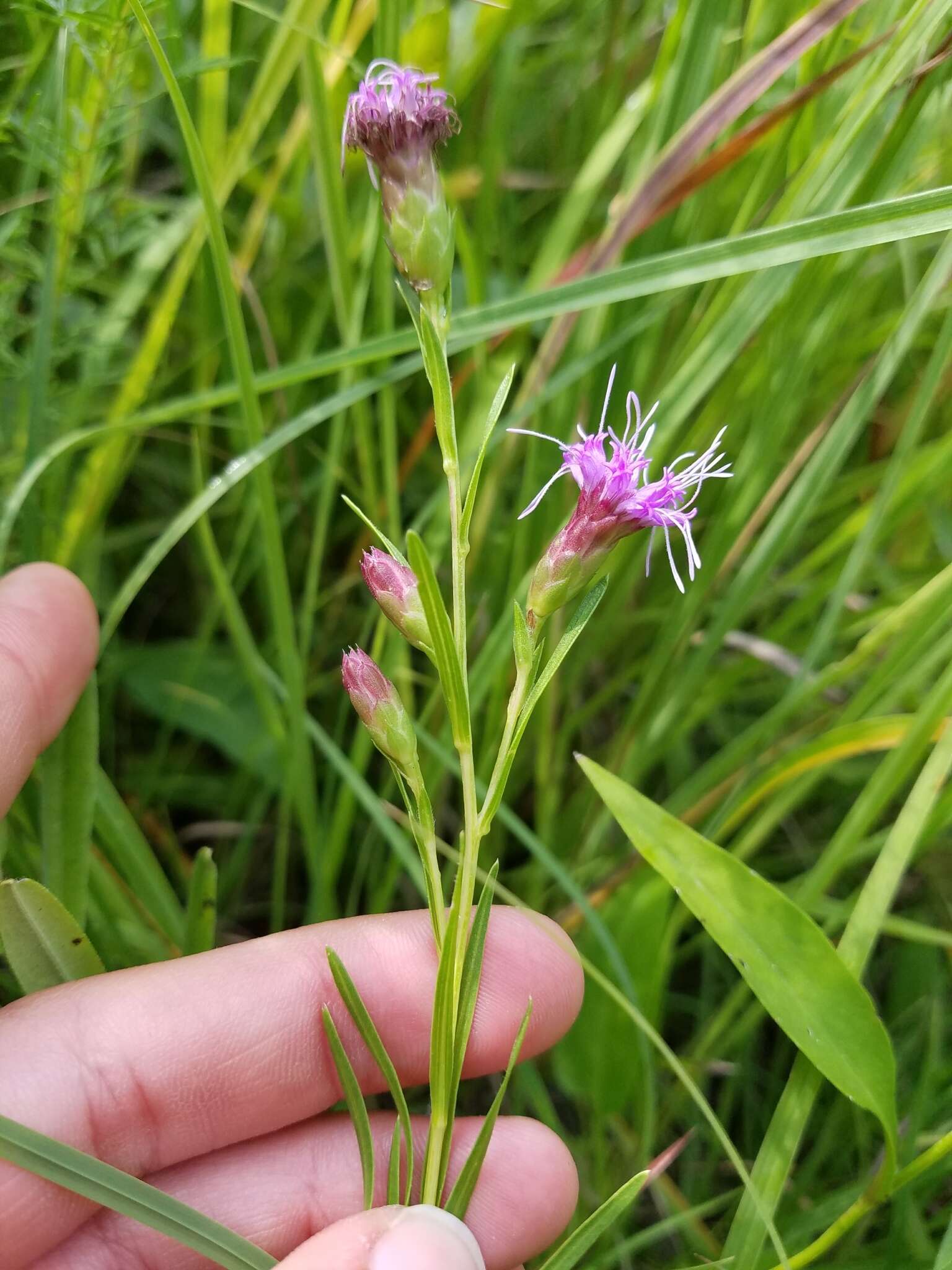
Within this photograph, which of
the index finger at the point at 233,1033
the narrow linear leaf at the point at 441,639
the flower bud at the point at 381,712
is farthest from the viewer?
the index finger at the point at 233,1033

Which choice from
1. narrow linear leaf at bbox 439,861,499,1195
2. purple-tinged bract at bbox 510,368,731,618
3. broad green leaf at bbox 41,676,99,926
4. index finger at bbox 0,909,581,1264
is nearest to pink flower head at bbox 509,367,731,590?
purple-tinged bract at bbox 510,368,731,618

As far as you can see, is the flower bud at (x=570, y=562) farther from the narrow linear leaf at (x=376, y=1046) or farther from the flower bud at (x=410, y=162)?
the narrow linear leaf at (x=376, y=1046)

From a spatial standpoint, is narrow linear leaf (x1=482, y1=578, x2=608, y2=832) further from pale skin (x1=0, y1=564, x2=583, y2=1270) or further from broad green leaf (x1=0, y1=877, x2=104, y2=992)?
broad green leaf (x1=0, y1=877, x2=104, y2=992)

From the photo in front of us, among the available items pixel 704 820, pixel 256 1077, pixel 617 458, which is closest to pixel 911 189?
pixel 617 458

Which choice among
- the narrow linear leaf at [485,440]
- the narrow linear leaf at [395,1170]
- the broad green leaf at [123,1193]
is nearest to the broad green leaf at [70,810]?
the broad green leaf at [123,1193]

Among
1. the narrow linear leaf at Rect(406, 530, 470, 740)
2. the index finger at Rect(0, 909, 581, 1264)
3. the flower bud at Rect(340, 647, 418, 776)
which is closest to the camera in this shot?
the narrow linear leaf at Rect(406, 530, 470, 740)

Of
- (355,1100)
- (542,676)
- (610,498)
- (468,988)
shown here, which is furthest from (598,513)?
(355,1100)

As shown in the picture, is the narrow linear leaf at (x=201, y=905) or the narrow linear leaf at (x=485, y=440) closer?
the narrow linear leaf at (x=485, y=440)
